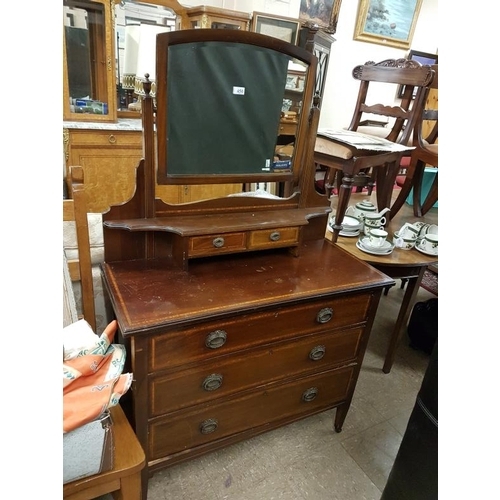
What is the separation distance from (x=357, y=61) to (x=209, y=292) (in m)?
4.13

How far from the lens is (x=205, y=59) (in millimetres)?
1077

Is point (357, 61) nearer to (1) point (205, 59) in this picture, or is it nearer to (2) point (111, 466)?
(1) point (205, 59)

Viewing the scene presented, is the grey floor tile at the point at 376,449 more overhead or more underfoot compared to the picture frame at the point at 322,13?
more underfoot

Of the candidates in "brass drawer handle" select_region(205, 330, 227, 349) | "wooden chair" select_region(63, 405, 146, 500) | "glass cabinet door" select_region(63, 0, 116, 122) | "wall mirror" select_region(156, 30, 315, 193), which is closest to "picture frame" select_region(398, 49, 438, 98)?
"glass cabinet door" select_region(63, 0, 116, 122)

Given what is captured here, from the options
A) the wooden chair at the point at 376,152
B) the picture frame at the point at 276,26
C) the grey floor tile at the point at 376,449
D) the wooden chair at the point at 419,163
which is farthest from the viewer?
the picture frame at the point at 276,26

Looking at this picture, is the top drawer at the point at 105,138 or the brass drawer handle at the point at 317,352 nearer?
the brass drawer handle at the point at 317,352

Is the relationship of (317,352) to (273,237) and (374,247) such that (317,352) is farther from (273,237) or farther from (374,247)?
(374,247)

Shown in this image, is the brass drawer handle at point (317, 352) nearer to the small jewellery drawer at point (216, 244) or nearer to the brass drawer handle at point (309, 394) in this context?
the brass drawer handle at point (309, 394)

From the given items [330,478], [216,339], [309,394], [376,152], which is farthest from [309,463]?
[376,152]

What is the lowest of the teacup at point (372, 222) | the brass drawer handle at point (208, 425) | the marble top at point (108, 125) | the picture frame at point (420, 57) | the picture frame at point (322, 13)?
the brass drawer handle at point (208, 425)

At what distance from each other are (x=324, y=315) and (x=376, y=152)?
0.84 meters

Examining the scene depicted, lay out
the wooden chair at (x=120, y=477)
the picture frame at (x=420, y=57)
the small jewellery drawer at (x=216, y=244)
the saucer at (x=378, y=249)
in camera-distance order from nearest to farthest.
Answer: the wooden chair at (x=120, y=477), the small jewellery drawer at (x=216, y=244), the saucer at (x=378, y=249), the picture frame at (x=420, y=57)

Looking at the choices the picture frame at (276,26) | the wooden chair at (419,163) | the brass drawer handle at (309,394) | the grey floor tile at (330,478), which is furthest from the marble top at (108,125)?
the grey floor tile at (330,478)

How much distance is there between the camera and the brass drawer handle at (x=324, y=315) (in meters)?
1.27
